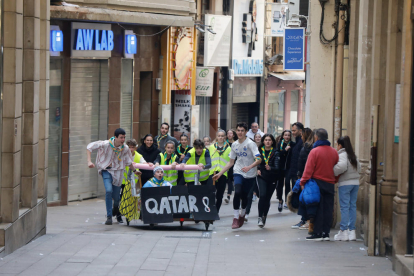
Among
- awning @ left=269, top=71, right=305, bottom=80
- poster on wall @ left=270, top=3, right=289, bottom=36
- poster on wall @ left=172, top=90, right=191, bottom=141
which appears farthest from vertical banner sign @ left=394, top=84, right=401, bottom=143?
awning @ left=269, top=71, right=305, bottom=80

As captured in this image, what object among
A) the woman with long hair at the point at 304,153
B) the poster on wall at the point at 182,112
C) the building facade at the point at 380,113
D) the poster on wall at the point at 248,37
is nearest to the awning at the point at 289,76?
the poster on wall at the point at 248,37

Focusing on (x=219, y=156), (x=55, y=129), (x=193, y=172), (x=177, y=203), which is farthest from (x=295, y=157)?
(x=55, y=129)

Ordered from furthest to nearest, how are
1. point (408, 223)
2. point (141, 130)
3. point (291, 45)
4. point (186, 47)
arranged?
point (186, 47), point (141, 130), point (291, 45), point (408, 223)

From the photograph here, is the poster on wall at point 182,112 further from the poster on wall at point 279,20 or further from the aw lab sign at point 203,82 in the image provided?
the poster on wall at point 279,20

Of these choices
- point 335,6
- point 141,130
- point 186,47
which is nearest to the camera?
point 335,6

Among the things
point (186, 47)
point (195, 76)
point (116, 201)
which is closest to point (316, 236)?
point (116, 201)

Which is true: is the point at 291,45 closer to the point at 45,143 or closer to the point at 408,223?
the point at 45,143

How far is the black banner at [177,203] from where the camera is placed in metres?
13.3

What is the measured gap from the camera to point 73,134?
18.9 metres

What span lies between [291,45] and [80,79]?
5.69m

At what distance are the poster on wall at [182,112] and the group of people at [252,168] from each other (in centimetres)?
1020

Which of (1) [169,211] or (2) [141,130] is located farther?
(2) [141,130]

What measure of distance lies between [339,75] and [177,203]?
188 inches

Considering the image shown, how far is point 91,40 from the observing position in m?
18.9
